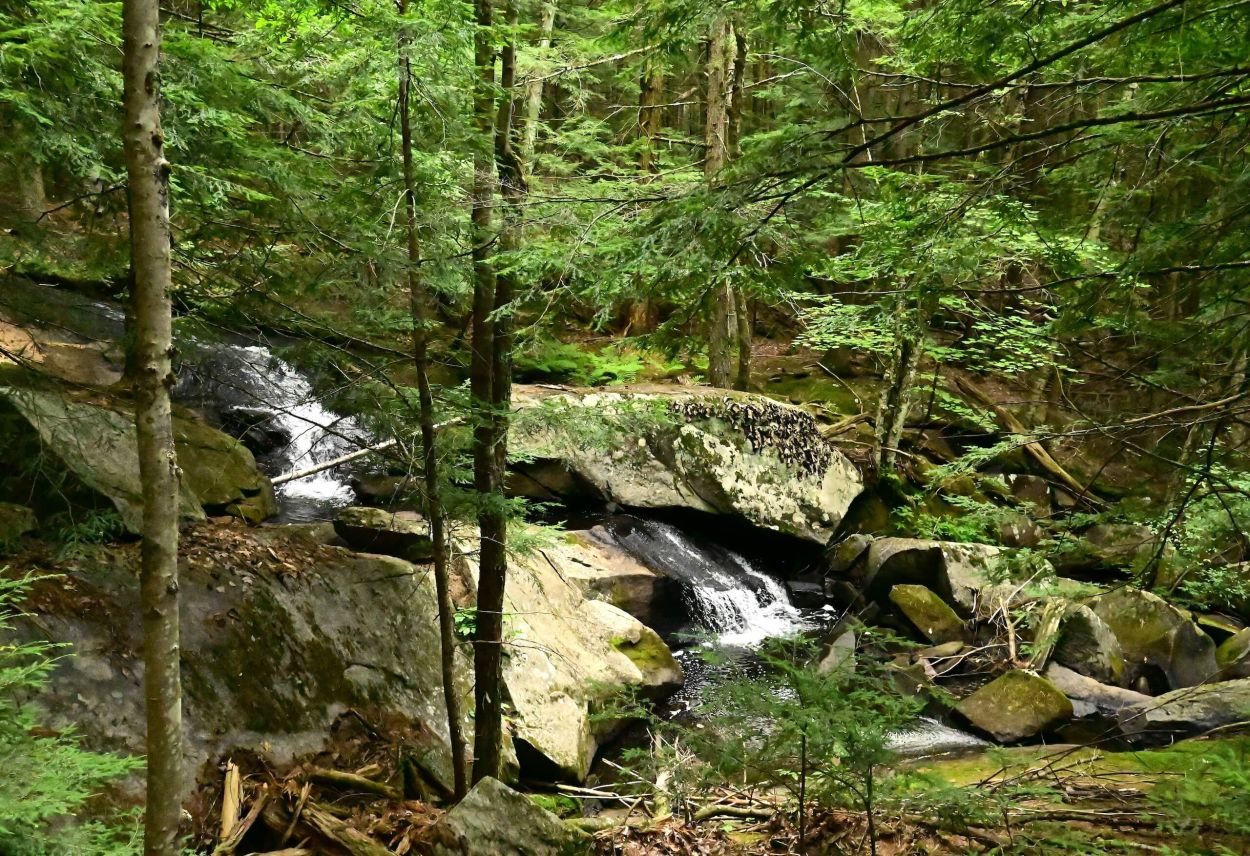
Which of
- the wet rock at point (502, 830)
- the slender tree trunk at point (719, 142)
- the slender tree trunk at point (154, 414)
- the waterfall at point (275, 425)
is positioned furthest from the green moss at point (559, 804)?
the slender tree trunk at point (719, 142)

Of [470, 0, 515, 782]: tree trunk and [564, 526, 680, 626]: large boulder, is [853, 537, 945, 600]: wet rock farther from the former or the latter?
[470, 0, 515, 782]: tree trunk

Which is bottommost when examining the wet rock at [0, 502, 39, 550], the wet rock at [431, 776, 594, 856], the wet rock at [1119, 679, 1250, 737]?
the wet rock at [1119, 679, 1250, 737]

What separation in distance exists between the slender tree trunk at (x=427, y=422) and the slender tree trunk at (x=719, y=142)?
6666 millimetres

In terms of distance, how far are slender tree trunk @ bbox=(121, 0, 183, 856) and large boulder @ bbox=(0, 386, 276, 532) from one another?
5.23ft

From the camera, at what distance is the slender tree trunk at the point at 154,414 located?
2.72 meters

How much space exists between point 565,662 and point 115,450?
4289 mm

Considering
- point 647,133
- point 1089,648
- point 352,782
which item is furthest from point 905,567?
point 647,133

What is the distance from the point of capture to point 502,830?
3975 millimetres

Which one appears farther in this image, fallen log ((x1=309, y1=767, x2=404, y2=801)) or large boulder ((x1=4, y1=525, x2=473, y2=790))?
fallen log ((x1=309, y1=767, x2=404, y2=801))

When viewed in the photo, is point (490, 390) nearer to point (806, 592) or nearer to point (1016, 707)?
point (1016, 707)

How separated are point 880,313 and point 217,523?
5.52m

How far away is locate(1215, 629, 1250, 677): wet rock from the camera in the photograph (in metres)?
9.53

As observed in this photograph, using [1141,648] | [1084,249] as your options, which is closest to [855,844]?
[1084,249]

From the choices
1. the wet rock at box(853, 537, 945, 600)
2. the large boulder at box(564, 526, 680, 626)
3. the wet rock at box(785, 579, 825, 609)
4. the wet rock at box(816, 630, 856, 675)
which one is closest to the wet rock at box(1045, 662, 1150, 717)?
the wet rock at box(853, 537, 945, 600)
